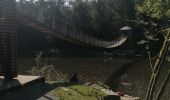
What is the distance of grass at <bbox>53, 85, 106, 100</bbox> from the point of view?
883 centimetres

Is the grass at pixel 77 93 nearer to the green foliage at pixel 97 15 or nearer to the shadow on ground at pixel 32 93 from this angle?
the shadow on ground at pixel 32 93

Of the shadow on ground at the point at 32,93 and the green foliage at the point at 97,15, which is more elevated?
the shadow on ground at the point at 32,93

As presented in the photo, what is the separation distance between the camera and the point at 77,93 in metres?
9.23

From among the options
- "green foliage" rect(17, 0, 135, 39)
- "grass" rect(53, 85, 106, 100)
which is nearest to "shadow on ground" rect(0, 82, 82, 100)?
"grass" rect(53, 85, 106, 100)

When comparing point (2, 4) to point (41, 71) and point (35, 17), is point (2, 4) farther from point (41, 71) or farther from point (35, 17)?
point (35, 17)

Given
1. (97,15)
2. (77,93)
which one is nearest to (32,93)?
(77,93)

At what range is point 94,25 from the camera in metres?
50.8

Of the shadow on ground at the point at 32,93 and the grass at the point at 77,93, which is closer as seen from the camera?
the shadow on ground at the point at 32,93

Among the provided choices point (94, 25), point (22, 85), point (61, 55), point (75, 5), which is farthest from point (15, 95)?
point (75, 5)

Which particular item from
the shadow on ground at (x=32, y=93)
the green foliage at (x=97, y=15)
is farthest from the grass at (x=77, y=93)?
the green foliage at (x=97, y=15)

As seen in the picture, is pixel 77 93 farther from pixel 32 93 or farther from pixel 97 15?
pixel 97 15

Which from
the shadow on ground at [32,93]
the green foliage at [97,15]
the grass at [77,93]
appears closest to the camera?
the shadow on ground at [32,93]

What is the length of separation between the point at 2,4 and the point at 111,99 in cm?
323

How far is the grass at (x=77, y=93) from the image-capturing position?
29.0 ft
